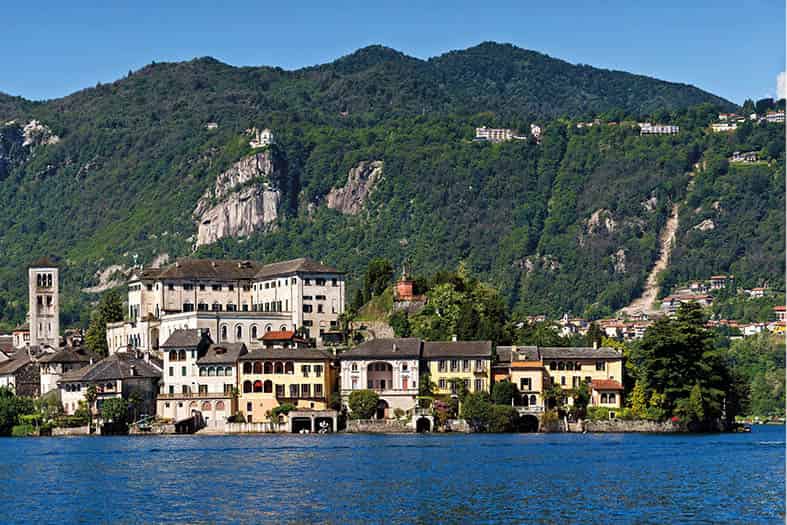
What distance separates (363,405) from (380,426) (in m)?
2.84

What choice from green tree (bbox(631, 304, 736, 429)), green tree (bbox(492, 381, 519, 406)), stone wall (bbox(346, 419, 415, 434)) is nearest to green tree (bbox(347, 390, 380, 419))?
stone wall (bbox(346, 419, 415, 434))

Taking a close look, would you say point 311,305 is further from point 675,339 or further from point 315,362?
point 675,339

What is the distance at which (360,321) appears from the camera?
566 ft

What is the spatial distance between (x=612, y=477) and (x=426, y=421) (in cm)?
5404

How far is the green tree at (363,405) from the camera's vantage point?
485ft

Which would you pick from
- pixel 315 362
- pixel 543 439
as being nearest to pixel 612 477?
pixel 543 439

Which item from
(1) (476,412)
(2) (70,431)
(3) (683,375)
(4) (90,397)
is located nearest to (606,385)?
(3) (683,375)

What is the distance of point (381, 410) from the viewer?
150 meters

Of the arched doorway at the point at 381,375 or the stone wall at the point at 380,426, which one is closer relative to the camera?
the stone wall at the point at 380,426

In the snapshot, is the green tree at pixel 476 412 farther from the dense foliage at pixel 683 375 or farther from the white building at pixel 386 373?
the dense foliage at pixel 683 375

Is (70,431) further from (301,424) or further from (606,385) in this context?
(606,385)

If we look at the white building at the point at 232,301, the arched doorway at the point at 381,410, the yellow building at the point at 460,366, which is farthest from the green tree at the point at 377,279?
the arched doorway at the point at 381,410

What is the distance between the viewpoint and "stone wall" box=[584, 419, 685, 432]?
469 feet

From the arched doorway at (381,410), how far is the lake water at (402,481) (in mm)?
18380
